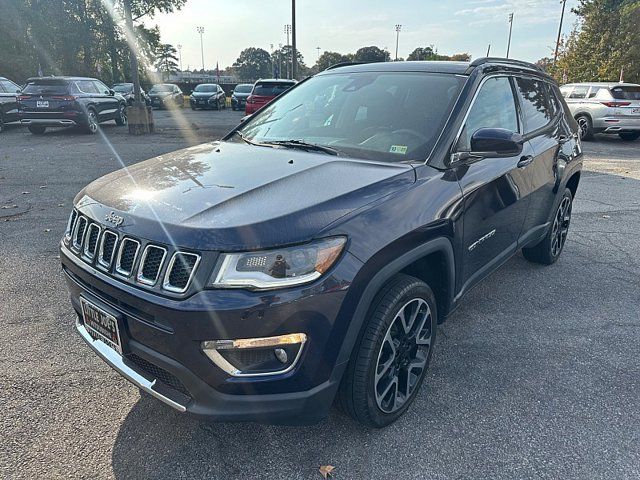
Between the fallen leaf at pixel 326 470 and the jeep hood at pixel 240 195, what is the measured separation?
1.09 meters

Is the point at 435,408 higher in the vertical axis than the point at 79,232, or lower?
lower

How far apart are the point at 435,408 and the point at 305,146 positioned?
1687 mm

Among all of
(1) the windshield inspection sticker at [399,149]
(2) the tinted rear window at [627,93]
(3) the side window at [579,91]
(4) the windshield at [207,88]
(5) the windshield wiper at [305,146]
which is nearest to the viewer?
(1) the windshield inspection sticker at [399,149]

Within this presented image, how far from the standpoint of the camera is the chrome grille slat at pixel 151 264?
6.04 ft

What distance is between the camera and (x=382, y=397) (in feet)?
7.54

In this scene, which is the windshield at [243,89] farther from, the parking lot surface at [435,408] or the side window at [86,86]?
the parking lot surface at [435,408]

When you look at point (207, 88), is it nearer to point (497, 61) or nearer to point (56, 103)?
point (56, 103)

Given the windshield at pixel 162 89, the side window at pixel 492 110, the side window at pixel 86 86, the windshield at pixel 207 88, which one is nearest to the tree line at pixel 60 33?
the windshield at pixel 162 89

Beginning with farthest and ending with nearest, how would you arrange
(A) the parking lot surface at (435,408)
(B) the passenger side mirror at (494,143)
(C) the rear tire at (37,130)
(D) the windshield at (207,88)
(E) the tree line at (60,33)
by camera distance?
1. (E) the tree line at (60,33)
2. (D) the windshield at (207,88)
3. (C) the rear tire at (37,130)
4. (B) the passenger side mirror at (494,143)
5. (A) the parking lot surface at (435,408)

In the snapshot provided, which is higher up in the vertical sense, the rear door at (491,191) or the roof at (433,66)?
the roof at (433,66)

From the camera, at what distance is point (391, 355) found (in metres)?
2.32

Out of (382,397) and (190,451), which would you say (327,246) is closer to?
(382,397)

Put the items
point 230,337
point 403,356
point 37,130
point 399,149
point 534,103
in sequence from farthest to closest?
point 37,130, point 534,103, point 399,149, point 403,356, point 230,337

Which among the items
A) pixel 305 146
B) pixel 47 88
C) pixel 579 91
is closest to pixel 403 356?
pixel 305 146
